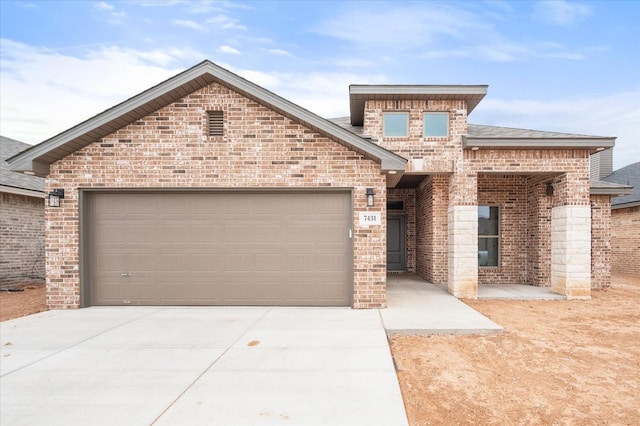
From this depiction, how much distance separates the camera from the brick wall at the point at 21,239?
33.7ft

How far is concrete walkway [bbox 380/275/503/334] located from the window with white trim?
7.99 feet

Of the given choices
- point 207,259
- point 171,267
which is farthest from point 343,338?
point 171,267

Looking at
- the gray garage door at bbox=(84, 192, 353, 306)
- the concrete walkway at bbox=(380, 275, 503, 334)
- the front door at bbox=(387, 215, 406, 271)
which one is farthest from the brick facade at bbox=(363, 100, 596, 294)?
the gray garage door at bbox=(84, 192, 353, 306)

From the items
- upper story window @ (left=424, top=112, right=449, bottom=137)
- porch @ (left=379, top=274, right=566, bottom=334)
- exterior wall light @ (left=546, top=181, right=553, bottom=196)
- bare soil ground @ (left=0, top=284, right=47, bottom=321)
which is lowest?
bare soil ground @ (left=0, top=284, right=47, bottom=321)

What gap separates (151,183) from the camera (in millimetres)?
7008

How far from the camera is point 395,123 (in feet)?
29.8

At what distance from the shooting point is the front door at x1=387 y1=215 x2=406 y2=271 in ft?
42.4

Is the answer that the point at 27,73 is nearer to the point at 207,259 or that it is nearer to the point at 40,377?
the point at 207,259

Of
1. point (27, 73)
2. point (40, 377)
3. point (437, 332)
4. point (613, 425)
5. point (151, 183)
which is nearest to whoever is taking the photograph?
point (613, 425)

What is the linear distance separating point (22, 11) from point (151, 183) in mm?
14793

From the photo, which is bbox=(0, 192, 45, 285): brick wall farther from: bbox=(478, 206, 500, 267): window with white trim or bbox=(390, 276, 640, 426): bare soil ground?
bbox=(478, 206, 500, 267): window with white trim

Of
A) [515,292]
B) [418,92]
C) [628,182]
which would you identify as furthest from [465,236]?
[628,182]

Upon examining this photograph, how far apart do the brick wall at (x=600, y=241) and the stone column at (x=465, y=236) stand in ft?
16.6

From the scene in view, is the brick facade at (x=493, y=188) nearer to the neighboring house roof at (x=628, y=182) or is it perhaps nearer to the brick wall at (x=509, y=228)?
the brick wall at (x=509, y=228)
